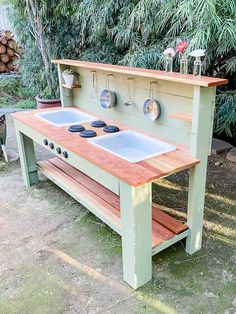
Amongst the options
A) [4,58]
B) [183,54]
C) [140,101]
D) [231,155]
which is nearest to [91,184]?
[140,101]

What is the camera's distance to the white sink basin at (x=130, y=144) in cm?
199

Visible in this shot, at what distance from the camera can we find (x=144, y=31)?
11.0ft

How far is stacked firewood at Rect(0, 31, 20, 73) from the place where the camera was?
6.79m

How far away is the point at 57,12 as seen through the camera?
4.53 metres

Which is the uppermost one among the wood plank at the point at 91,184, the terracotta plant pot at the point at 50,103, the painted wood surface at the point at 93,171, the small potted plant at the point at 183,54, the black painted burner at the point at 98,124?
the small potted plant at the point at 183,54

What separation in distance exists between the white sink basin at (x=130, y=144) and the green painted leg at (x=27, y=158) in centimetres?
96

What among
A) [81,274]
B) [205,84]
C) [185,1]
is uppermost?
[185,1]

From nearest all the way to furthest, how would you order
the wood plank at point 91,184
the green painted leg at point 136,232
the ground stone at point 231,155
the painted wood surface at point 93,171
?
the green painted leg at point 136,232 < the painted wood surface at point 93,171 < the wood plank at point 91,184 < the ground stone at point 231,155

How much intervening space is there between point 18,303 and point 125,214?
75cm

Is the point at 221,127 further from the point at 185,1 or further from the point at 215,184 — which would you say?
the point at 185,1

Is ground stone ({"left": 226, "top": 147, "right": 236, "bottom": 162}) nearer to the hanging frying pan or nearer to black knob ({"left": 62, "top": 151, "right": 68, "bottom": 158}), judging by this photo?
the hanging frying pan

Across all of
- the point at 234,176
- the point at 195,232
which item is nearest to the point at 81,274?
the point at 195,232

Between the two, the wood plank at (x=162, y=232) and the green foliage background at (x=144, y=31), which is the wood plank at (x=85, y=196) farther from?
the green foliage background at (x=144, y=31)

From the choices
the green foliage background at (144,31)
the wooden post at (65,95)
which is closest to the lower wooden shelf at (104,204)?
the wooden post at (65,95)
